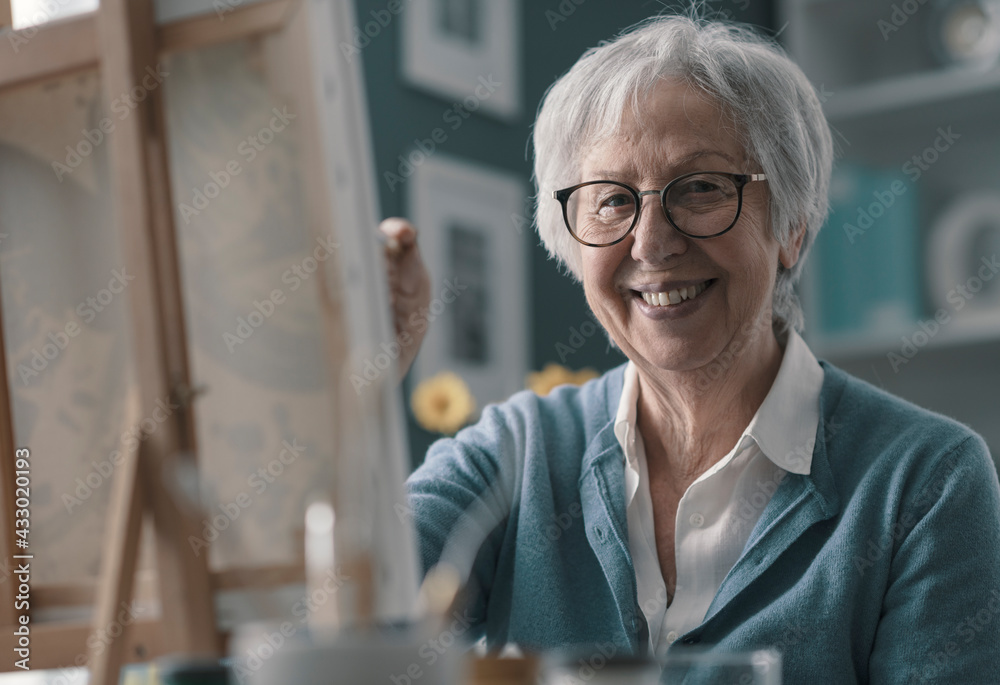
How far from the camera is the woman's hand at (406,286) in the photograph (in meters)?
1.26

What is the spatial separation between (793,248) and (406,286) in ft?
1.86

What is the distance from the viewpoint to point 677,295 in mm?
1323

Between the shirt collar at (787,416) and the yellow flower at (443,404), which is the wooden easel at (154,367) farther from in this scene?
the yellow flower at (443,404)

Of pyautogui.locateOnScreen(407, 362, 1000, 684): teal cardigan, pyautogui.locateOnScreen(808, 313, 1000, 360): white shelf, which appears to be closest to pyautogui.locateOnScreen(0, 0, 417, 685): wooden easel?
pyautogui.locateOnScreen(407, 362, 1000, 684): teal cardigan

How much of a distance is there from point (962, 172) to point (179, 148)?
2816 millimetres

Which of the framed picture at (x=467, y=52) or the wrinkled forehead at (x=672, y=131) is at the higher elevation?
the framed picture at (x=467, y=52)

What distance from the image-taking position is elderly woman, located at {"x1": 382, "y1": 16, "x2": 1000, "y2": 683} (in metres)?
1.13

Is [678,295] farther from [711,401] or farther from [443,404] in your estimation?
[443,404]

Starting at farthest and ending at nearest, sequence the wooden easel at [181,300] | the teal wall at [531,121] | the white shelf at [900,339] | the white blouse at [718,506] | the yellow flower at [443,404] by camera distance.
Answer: the white shelf at [900,339] < the teal wall at [531,121] < the yellow flower at [443,404] < the white blouse at [718,506] < the wooden easel at [181,300]

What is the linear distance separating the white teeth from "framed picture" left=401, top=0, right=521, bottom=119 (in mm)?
1303

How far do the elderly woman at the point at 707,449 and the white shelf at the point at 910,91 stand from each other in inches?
67.0

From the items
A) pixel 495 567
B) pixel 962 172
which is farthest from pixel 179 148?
pixel 962 172

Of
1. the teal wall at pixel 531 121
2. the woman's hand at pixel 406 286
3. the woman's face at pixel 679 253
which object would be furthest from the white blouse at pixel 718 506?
the teal wall at pixel 531 121

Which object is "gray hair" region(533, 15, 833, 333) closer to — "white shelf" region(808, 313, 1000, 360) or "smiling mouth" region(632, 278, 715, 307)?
"smiling mouth" region(632, 278, 715, 307)
